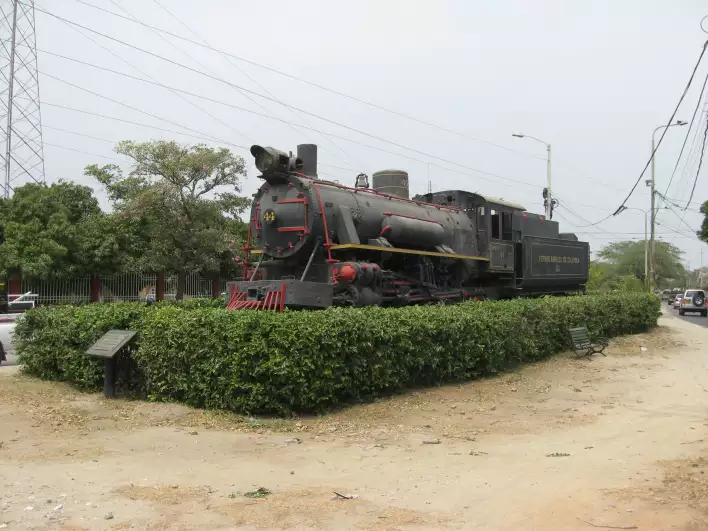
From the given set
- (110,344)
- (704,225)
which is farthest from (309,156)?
(704,225)

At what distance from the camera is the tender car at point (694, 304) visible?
41.2 m

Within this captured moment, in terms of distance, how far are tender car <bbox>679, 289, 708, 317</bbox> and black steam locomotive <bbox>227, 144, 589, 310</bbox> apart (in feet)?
99.1

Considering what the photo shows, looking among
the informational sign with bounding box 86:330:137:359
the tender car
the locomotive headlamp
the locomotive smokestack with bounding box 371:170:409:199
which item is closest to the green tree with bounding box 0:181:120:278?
the locomotive smokestack with bounding box 371:170:409:199

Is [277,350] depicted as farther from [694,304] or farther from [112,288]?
[694,304]

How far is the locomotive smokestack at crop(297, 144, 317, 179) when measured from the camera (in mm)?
12988

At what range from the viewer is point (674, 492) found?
5332 mm

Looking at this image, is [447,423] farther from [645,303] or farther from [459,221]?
[645,303]

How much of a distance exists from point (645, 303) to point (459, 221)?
840 cm

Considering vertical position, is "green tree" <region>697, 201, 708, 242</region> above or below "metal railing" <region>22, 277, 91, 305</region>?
above

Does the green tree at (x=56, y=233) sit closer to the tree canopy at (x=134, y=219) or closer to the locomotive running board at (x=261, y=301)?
the tree canopy at (x=134, y=219)

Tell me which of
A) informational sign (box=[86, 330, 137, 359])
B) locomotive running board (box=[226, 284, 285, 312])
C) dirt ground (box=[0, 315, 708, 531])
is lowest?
dirt ground (box=[0, 315, 708, 531])

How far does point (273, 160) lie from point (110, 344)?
14.9ft

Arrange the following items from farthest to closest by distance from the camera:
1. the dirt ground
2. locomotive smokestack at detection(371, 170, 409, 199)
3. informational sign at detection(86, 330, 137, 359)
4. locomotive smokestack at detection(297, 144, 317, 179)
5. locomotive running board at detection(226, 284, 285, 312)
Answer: locomotive smokestack at detection(371, 170, 409, 199) → locomotive smokestack at detection(297, 144, 317, 179) → locomotive running board at detection(226, 284, 285, 312) → informational sign at detection(86, 330, 137, 359) → the dirt ground

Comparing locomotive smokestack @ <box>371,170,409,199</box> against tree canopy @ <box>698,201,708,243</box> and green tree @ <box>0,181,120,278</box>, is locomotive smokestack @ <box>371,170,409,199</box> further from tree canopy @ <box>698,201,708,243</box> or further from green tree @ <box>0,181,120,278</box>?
tree canopy @ <box>698,201,708,243</box>
